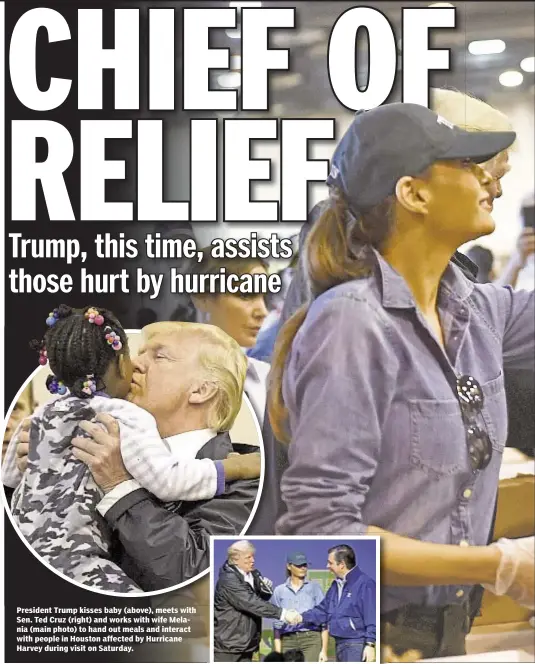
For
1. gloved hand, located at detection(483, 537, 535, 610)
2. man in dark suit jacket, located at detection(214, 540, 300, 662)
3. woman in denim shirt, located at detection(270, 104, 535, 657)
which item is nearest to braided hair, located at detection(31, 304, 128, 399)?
woman in denim shirt, located at detection(270, 104, 535, 657)

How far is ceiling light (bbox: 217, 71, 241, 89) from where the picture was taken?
6.74 feet

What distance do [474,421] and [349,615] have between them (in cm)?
50

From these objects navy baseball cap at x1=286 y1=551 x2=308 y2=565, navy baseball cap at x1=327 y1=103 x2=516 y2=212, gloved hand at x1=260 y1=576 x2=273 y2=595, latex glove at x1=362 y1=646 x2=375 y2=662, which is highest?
navy baseball cap at x1=327 y1=103 x2=516 y2=212

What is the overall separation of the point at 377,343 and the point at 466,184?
1.28 ft

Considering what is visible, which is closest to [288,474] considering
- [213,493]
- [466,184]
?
[213,493]

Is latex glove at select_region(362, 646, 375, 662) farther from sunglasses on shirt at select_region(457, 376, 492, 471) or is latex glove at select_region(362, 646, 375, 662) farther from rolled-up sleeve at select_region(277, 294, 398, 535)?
sunglasses on shirt at select_region(457, 376, 492, 471)

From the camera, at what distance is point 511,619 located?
2.05 metres

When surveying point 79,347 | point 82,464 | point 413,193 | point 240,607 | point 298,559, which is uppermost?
point 413,193

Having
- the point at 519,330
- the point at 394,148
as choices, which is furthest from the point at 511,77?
the point at 519,330

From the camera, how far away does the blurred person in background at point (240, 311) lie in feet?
6.64

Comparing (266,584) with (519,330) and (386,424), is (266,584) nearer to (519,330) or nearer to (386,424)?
(386,424)

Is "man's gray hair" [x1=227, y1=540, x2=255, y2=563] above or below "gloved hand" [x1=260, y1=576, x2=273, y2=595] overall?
above

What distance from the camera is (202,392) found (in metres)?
2.02

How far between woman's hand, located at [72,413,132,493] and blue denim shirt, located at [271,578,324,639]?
412 mm
